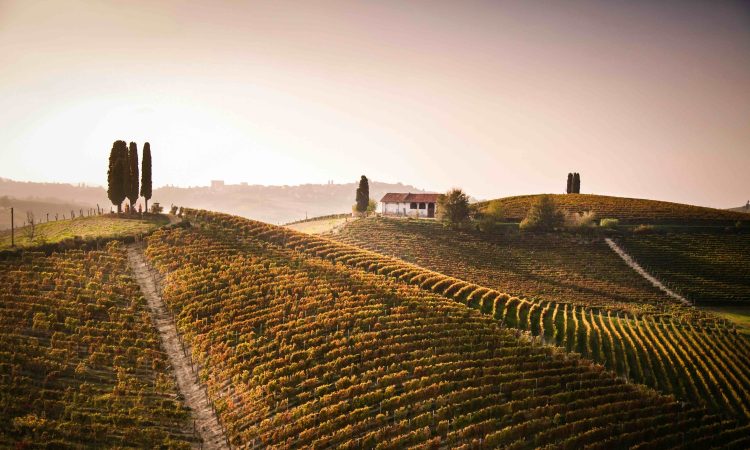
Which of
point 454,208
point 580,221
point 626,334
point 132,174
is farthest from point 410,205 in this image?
point 626,334

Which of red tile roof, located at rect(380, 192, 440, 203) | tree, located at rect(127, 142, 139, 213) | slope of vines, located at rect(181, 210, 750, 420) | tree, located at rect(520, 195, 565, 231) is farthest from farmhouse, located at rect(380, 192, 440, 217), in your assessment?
tree, located at rect(127, 142, 139, 213)

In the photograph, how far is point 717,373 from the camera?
3416 centimetres

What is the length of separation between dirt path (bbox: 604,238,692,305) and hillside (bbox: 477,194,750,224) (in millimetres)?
12145

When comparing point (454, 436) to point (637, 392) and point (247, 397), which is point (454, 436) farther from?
point (637, 392)

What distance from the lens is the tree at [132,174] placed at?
188 feet

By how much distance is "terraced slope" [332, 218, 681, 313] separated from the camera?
58.0 meters

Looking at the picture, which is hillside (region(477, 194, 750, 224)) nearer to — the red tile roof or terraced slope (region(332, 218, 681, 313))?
the red tile roof

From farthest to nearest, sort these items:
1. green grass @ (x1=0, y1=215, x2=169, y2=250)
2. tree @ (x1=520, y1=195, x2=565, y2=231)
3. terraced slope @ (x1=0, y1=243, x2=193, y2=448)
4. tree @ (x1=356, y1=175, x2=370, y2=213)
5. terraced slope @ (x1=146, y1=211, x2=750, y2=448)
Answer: tree @ (x1=356, y1=175, x2=370, y2=213)
tree @ (x1=520, y1=195, x2=565, y2=231)
green grass @ (x1=0, y1=215, x2=169, y2=250)
terraced slope @ (x1=146, y1=211, x2=750, y2=448)
terraced slope @ (x1=0, y1=243, x2=193, y2=448)

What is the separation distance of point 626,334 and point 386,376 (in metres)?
24.5

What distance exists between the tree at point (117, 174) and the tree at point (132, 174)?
0.82 metres

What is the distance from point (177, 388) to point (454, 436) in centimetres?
1554

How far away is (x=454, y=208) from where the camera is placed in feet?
274

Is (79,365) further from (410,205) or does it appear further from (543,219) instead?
(543,219)

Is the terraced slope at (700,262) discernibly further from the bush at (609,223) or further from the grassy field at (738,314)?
the bush at (609,223)
